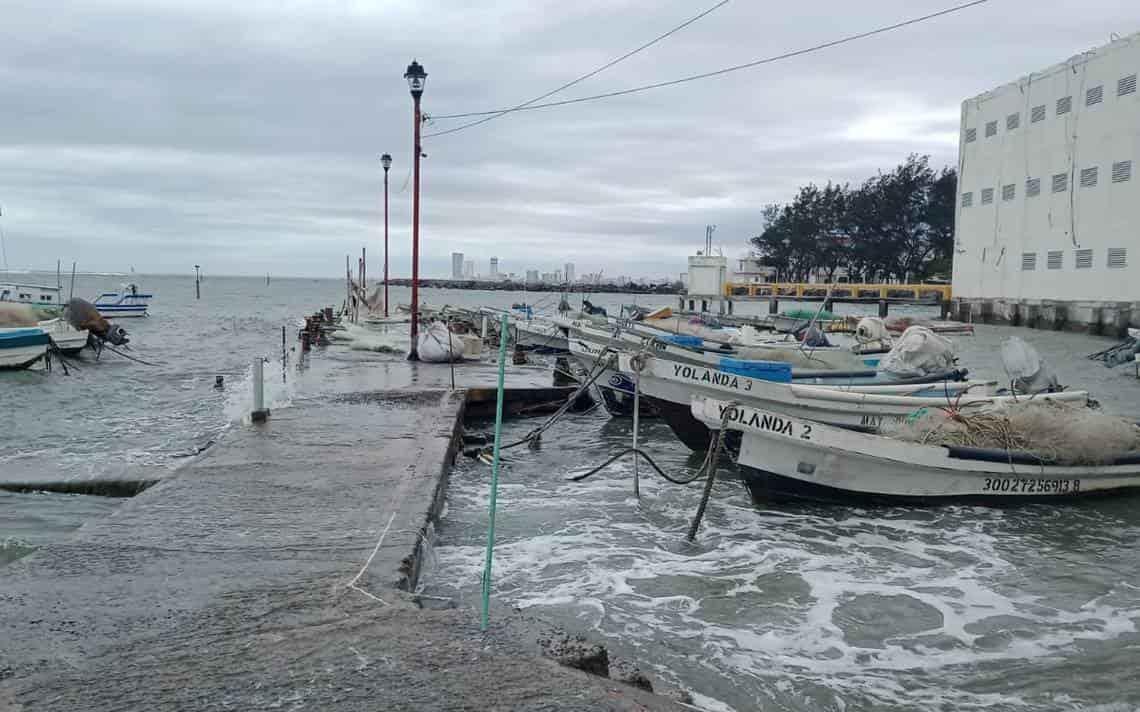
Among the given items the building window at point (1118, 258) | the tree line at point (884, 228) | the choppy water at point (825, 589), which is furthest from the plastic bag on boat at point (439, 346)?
the tree line at point (884, 228)

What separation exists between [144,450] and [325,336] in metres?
16.1

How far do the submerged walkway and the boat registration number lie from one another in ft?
22.3

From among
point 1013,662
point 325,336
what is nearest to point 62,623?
point 1013,662

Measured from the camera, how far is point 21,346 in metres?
21.1

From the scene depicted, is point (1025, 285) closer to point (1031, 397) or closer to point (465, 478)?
point (1031, 397)

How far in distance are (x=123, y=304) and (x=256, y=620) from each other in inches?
2228

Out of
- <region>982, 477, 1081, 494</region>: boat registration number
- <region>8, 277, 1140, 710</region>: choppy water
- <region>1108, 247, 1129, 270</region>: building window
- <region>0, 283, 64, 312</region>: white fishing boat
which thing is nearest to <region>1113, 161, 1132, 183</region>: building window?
<region>1108, 247, 1129, 270</region>: building window

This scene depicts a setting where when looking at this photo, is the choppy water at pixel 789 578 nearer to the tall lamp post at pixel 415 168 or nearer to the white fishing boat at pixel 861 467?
the white fishing boat at pixel 861 467

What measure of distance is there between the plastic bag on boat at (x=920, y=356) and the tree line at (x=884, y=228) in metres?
66.1

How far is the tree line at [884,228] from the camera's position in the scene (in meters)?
79.8

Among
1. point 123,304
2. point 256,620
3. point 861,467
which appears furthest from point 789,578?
point 123,304

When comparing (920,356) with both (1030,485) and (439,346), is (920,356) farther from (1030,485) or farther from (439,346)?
(439,346)

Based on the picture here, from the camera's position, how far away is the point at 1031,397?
38.5 feet

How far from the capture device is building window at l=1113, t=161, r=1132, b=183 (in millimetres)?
35594
